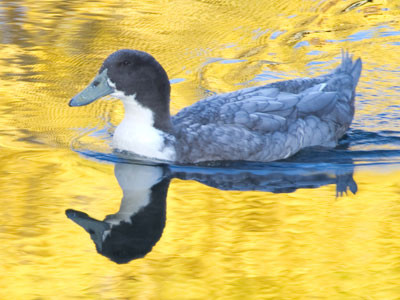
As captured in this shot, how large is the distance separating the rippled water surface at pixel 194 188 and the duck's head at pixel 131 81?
0.70 m

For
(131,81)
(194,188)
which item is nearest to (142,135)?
(131,81)

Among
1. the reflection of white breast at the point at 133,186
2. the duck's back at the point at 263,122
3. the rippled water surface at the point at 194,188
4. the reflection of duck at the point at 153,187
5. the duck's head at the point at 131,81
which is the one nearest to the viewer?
the rippled water surface at the point at 194,188

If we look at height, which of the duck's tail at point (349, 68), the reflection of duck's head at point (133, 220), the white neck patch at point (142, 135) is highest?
the duck's tail at point (349, 68)

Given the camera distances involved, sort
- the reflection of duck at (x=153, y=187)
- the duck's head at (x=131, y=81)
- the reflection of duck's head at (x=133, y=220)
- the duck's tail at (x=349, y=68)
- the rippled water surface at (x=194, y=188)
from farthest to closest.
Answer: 1. the duck's tail at (x=349, y=68)
2. the duck's head at (x=131, y=81)
3. the reflection of duck at (x=153, y=187)
4. the reflection of duck's head at (x=133, y=220)
5. the rippled water surface at (x=194, y=188)

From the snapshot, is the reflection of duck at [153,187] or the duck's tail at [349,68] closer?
the reflection of duck at [153,187]

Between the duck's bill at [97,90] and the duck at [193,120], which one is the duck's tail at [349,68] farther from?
the duck's bill at [97,90]

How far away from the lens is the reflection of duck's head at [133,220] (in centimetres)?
658

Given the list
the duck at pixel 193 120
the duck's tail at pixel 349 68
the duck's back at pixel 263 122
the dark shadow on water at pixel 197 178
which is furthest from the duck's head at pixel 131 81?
the duck's tail at pixel 349 68

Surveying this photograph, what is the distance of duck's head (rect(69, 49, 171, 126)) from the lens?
841 cm

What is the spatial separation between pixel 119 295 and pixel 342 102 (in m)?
4.75

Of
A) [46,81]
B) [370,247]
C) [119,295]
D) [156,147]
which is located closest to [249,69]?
[46,81]

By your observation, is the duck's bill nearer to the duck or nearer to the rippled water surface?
the duck

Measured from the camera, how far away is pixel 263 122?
8703 millimetres

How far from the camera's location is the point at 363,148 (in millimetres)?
9297
